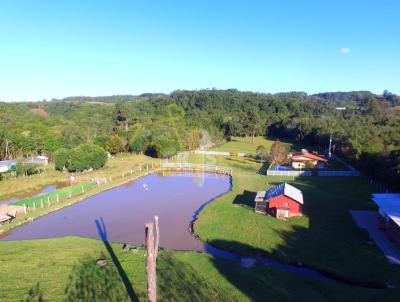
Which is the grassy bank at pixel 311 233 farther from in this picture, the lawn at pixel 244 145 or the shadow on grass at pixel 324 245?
the lawn at pixel 244 145

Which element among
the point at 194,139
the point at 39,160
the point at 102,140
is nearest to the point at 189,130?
the point at 194,139

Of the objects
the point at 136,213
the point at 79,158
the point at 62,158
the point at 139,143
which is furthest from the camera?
the point at 139,143

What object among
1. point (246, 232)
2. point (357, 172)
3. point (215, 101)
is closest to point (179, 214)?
point (246, 232)

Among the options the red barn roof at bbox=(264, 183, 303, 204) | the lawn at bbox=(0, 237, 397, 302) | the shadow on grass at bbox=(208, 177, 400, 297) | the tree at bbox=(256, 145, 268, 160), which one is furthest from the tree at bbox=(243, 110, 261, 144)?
the lawn at bbox=(0, 237, 397, 302)

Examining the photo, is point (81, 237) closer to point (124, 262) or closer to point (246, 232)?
point (124, 262)

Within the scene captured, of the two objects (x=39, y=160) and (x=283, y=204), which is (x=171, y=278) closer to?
(x=283, y=204)

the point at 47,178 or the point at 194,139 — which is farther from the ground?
the point at 194,139

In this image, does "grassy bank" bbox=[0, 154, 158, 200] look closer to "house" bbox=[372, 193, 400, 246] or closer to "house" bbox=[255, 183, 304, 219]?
"house" bbox=[255, 183, 304, 219]
